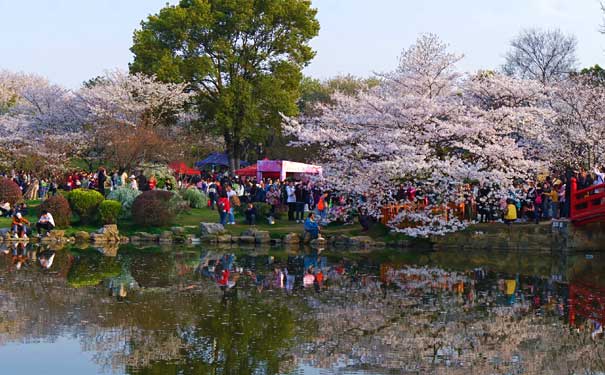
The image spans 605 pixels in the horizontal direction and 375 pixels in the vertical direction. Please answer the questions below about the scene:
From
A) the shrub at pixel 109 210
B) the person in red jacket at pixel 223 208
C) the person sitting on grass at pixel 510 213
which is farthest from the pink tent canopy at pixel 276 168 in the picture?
the person sitting on grass at pixel 510 213

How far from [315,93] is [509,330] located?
158ft

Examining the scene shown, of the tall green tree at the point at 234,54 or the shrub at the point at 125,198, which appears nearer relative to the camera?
the shrub at the point at 125,198

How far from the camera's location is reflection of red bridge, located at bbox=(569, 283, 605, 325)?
50.2ft

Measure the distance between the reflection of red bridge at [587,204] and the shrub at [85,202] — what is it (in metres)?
15.7

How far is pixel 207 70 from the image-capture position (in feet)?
155

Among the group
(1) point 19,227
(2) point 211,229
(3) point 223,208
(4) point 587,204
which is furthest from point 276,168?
(4) point 587,204

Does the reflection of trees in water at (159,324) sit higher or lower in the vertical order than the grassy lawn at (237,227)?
lower

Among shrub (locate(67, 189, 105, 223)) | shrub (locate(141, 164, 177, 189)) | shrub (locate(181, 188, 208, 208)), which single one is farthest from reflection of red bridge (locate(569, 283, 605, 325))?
shrub (locate(141, 164, 177, 189))

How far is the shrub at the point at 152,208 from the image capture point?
97.4ft

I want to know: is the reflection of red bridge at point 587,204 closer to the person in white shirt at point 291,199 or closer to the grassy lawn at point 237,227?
the grassy lawn at point 237,227

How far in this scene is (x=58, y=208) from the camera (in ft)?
96.0

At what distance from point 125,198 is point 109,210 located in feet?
3.75

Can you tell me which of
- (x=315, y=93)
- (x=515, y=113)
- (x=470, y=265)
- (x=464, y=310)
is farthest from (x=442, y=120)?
(x=315, y=93)

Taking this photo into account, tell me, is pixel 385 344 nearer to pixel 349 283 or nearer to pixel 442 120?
pixel 349 283
